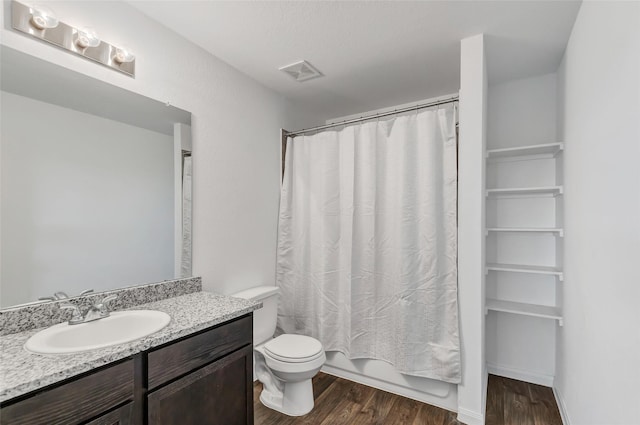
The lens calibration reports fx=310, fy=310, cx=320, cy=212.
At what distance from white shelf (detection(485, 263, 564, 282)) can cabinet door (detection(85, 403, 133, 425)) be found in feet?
7.64

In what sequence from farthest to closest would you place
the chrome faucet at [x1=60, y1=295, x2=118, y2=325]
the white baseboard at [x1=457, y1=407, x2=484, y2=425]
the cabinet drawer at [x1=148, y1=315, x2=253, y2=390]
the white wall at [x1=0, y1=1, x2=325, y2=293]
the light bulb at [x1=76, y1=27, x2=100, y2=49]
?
the white baseboard at [x1=457, y1=407, x2=484, y2=425] → the white wall at [x1=0, y1=1, x2=325, y2=293] → the light bulb at [x1=76, y1=27, x2=100, y2=49] → the chrome faucet at [x1=60, y1=295, x2=118, y2=325] → the cabinet drawer at [x1=148, y1=315, x2=253, y2=390]

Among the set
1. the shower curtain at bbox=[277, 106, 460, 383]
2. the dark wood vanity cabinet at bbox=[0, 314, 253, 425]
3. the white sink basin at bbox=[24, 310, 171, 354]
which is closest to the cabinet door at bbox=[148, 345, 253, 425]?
the dark wood vanity cabinet at bbox=[0, 314, 253, 425]

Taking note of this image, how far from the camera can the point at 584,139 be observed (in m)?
1.60

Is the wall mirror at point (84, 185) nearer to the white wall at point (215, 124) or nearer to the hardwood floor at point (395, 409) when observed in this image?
the white wall at point (215, 124)

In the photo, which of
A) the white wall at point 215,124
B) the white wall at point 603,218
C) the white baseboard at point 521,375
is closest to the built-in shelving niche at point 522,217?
the white wall at point 603,218

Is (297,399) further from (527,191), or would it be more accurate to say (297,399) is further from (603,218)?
(527,191)

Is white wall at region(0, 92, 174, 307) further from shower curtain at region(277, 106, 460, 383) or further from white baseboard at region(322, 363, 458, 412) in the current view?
white baseboard at region(322, 363, 458, 412)

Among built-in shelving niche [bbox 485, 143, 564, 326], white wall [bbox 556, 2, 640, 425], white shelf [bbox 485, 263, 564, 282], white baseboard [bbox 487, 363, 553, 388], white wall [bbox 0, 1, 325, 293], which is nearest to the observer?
white wall [bbox 556, 2, 640, 425]

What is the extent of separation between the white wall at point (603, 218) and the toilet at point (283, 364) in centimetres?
143

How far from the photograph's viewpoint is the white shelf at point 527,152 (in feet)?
7.25

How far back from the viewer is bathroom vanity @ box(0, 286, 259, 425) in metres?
0.93

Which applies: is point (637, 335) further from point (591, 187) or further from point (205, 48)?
point (205, 48)

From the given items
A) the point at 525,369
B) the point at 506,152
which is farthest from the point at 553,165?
the point at 525,369

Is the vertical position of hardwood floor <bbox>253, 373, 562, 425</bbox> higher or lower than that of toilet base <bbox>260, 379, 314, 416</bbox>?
lower
